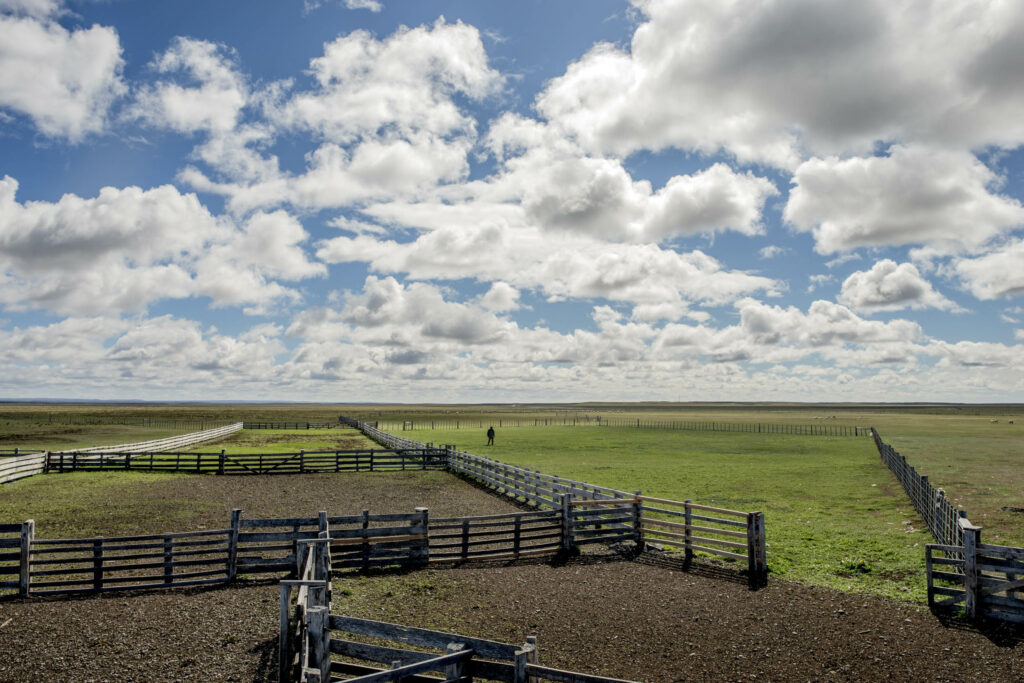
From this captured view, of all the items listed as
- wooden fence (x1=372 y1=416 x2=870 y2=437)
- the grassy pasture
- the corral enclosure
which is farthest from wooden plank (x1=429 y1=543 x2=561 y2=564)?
wooden fence (x1=372 y1=416 x2=870 y2=437)

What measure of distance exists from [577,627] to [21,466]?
104 feet

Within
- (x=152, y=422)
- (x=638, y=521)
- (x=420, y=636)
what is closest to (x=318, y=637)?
(x=420, y=636)

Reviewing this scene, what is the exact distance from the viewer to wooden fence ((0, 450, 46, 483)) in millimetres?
28827

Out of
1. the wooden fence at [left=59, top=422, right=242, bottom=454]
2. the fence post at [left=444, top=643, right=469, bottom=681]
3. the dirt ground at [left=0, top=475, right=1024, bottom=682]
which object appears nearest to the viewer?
the fence post at [left=444, top=643, right=469, bottom=681]

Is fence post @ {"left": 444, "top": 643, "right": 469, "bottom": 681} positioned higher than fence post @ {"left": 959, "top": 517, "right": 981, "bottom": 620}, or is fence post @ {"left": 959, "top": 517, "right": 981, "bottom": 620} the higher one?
fence post @ {"left": 444, "top": 643, "right": 469, "bottom": 681}

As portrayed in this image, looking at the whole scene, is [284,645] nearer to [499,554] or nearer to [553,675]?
[553,675]

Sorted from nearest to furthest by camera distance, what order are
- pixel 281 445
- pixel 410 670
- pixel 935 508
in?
pixel 410 670 → pixel 935 508 → pixel 281 445

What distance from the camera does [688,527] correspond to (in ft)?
52.1

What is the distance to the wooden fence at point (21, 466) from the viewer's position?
2883cm

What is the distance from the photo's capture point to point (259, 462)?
3628 cm

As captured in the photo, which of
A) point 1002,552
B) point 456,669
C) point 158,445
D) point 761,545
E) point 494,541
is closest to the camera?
point 456,669

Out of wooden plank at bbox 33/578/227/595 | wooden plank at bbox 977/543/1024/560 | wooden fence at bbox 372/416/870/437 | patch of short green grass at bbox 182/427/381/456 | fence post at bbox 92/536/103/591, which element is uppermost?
wooden plank at bbox 977/543/1024/560

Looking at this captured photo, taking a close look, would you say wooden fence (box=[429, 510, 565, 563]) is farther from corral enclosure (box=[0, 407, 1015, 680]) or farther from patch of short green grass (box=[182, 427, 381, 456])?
patch of short green grass (box=[182, 427, 381, 456])

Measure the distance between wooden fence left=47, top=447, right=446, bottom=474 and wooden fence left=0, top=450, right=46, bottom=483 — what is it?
0.75 meters
